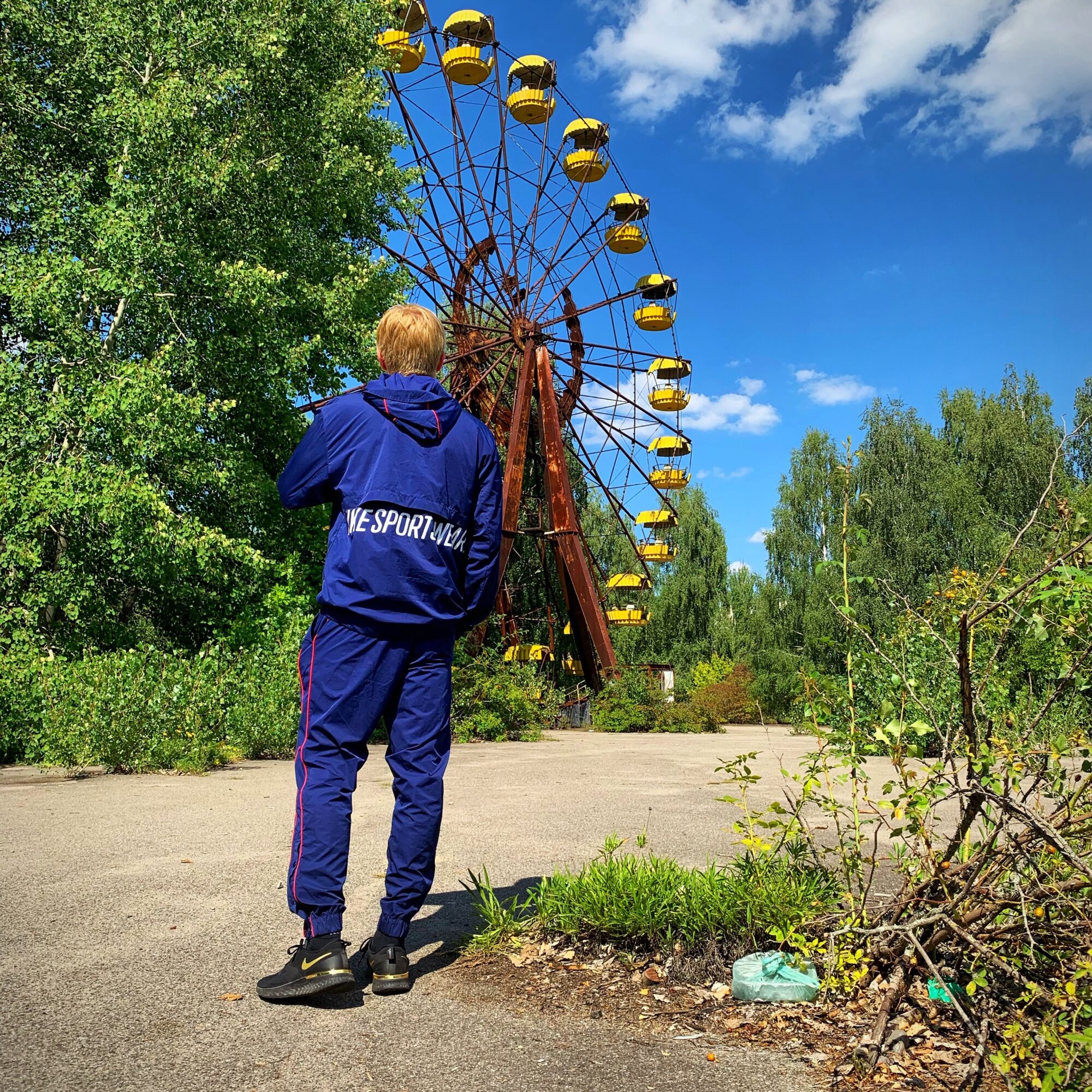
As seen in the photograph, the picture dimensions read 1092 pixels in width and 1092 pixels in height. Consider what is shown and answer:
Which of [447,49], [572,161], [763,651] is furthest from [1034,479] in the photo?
[447,49]

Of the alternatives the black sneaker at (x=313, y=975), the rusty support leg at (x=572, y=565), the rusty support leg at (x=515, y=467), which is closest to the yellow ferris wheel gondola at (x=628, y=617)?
the rusty support leg at (x=515, y=467)

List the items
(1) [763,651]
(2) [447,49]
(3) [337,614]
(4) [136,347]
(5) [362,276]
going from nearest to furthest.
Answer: (3) [337,614]
(4) [136,347]
(5) [362,276]
(2) [447,49]
(1) [763,651]

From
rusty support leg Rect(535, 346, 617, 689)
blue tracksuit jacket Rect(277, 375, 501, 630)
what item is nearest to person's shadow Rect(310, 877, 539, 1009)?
blue tracksuit jacket Rect(277, 375, 501, 630)

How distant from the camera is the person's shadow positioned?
8.43 feet

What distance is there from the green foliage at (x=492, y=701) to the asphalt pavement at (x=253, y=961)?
632cm

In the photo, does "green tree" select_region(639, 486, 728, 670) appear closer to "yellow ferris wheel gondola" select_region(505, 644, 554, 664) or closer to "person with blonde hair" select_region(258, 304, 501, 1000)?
"yellow ferris wheel gondola" select_region(505, 644, 554, 664)

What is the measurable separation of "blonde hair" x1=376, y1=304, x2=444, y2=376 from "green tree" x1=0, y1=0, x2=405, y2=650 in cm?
776

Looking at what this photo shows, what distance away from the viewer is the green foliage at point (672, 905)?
2.59m

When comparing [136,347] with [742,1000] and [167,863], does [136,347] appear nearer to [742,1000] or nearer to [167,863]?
[167,863]

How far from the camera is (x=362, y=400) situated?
289 centimetres

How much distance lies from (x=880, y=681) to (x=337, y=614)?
1803mm

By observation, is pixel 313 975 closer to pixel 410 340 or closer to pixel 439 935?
pixel 439 935

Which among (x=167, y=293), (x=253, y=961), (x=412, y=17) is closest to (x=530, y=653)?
(x=167, y=293)

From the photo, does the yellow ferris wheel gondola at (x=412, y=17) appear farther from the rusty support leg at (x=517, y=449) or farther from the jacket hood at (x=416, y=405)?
the jacket hood at (x=416, y=405)
